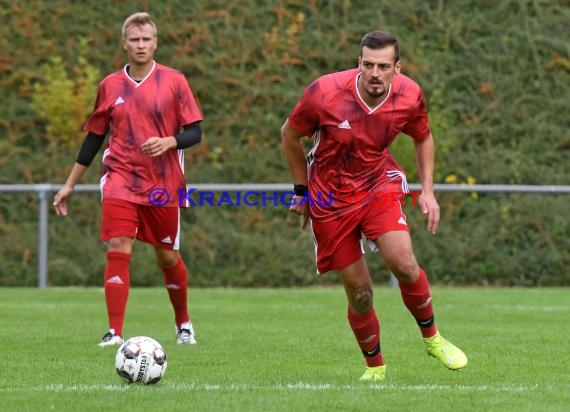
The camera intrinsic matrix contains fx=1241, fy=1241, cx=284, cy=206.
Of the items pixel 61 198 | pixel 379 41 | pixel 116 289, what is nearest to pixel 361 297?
pixel 379 41

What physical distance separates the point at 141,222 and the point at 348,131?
2.82 meters

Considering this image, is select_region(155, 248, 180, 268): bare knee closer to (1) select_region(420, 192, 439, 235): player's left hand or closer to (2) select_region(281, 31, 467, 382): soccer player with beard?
(2) select_region(281, 31, 467, 382): soccer player with beard

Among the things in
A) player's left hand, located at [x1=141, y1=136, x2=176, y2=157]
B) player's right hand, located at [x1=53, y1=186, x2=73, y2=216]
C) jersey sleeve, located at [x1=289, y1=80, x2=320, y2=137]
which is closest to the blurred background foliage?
player's right hand, located at [x1=53, y1=186, x2=73, y2=216]

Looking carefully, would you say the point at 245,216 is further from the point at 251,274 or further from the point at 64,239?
the point at 64,239

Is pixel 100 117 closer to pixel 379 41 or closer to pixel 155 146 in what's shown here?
pixel 155 146

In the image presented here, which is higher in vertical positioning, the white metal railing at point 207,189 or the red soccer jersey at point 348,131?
the red soccer jersey at point 348,131

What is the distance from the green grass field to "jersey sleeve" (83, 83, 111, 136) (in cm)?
167

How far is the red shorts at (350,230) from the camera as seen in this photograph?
7.27 meters

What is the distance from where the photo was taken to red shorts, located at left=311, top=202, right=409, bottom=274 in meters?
7.27

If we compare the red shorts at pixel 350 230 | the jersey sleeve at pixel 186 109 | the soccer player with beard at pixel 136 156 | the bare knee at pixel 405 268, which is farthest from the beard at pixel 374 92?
the jersey sleeve at pixel 186 109

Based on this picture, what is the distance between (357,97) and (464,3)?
14.1 meters

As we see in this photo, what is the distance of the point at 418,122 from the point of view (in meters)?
7.50

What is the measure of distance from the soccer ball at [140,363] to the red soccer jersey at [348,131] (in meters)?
1.28

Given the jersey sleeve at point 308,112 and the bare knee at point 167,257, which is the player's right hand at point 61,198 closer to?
the bare knee at point 167,257
